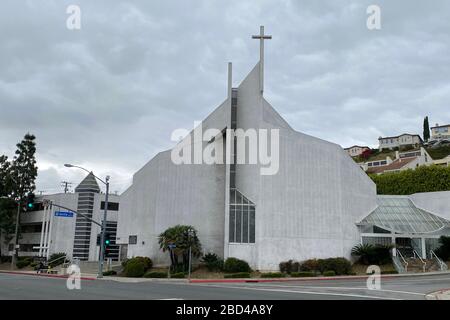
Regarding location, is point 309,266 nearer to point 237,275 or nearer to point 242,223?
point 237,275

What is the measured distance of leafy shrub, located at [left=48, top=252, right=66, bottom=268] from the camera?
196ft

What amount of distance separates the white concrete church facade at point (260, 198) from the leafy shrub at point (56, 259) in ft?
53.6

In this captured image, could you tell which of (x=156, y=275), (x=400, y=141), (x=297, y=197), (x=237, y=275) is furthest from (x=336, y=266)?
(x=400, y=141)

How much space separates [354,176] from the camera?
46.4 metres

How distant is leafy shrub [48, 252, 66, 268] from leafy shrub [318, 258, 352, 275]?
3680 cm

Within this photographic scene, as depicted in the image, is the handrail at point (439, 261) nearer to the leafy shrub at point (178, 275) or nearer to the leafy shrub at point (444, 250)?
the leafy shrub at point (444, 250)

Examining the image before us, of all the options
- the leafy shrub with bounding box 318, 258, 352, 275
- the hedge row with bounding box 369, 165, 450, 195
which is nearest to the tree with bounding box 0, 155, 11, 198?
the leafy shrub with bounding box 318, 258, 352, 275

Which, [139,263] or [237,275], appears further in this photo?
[139,263]

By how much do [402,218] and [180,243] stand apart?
2392 cm

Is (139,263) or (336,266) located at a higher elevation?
(336,266)

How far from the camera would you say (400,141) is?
151m

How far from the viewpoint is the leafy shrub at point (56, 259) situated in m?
59.8

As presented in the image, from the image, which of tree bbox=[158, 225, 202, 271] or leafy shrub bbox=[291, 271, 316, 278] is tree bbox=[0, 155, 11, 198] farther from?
leafy shrub bbox=[291, 271, 316, 278]
